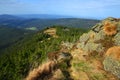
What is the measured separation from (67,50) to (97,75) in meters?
16.8

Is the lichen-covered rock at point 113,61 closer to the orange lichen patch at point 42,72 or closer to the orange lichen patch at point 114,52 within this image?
the orange lichen patch at point 114,52

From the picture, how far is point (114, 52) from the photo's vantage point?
45625mm

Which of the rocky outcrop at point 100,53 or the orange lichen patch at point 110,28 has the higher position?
the orange lichen patch at point 110,28

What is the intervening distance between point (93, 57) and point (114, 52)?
562 cm

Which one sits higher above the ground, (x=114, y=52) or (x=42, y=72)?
(x=114, y=52)

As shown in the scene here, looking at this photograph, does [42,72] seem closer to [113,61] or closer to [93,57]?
[93,57]

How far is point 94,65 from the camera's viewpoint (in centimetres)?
4619

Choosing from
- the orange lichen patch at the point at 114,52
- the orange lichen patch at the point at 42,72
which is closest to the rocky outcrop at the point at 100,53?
the orange lichen patch at the point at 114,52

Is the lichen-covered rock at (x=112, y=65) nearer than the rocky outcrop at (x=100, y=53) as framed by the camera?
Yes

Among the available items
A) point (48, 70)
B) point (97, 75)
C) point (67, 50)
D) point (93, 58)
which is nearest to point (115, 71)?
point (97, 75)

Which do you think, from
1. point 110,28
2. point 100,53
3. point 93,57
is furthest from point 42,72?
point 110,28

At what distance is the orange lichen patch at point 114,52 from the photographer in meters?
44.5

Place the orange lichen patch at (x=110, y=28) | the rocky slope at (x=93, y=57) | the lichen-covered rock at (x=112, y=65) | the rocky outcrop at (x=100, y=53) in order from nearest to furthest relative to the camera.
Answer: the lichen-covered rock at (x=112, y=65), the rocky outcrop at (x=100, y=53), the rocky slope at (x=93, y=57), the orange lichen patch at (x=110, y=28)

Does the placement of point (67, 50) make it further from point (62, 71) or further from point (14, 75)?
point (14, 75)
